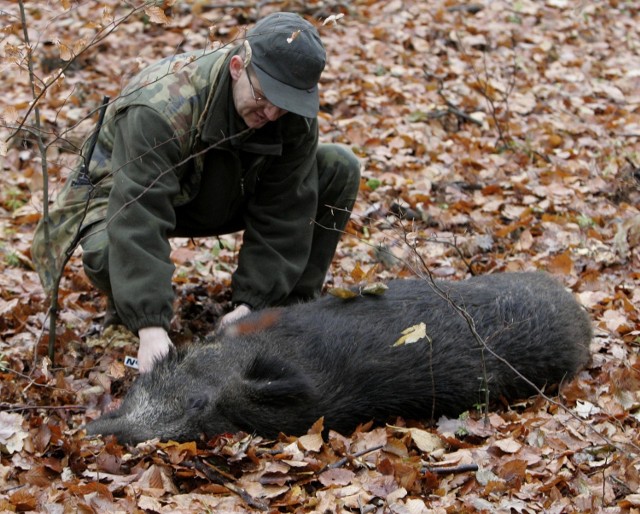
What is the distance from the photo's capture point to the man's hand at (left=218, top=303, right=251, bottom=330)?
5436 millimetres

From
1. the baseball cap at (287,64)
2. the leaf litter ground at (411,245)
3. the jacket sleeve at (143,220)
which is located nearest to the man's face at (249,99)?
the baseball cap at (287,64)

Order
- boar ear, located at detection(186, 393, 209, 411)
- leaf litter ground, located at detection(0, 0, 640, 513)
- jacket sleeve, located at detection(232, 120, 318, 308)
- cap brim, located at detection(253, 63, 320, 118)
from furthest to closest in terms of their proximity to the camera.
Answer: jacket sleeve, located at detection(232, 120, 318, 308) → cap brim, located at detection(253, 63, 320, 118) → boar ear, located at detection(186, 393, 209, 411) → leaf litter ground, located at detection(0, 0, 640, 513)

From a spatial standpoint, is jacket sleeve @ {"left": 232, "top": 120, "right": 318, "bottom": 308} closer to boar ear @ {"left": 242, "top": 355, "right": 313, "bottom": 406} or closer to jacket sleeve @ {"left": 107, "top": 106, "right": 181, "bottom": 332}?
jacket sleeve @ {"left": 107, "top": 106, "right": 181, "bottom": 332}

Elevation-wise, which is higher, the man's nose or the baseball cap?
the baseball cap

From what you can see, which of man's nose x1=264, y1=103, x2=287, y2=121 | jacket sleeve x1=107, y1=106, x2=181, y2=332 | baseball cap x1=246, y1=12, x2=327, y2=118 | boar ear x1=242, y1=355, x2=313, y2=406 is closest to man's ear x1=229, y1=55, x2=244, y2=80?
baseball cap x1=246, y1=12, x2=327, y2=118

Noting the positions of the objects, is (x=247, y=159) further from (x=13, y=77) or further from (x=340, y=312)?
(x=13, y=77)

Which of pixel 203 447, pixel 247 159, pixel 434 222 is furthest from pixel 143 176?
pixel 434 222

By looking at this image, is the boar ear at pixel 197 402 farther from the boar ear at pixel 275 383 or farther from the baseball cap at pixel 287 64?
the baseball cap at pixel 287 64

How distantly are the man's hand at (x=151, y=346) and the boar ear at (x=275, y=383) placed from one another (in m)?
0.57

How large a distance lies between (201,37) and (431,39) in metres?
3.24

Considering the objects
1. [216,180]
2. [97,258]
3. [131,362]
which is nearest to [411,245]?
[216,180]

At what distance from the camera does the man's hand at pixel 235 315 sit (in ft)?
17.8

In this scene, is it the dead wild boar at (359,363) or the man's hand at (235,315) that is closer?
the dead wild boar at (359,363)

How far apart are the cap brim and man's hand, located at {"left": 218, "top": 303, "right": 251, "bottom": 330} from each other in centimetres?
147
